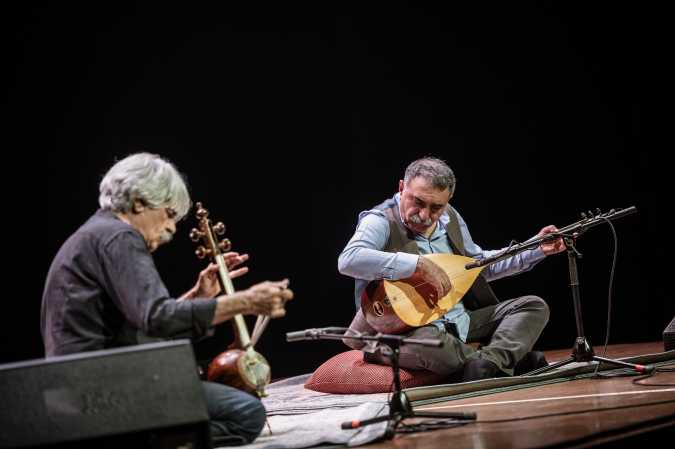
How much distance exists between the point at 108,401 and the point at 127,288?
1.26ft

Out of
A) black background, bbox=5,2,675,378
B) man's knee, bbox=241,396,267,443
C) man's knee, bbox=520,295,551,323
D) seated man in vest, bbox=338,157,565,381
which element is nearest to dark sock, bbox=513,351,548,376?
seated man in vest, bbox=338,157,565,381

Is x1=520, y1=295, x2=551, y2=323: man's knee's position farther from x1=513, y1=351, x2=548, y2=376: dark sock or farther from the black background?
the black background

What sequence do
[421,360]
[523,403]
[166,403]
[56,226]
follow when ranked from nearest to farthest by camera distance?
[166,403], [523,403], [421,360], [56,226]

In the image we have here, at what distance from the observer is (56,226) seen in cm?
413

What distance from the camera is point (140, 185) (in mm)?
2488

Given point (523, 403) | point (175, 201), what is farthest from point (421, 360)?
point (175, 201)

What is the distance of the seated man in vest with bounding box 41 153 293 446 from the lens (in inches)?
90.0

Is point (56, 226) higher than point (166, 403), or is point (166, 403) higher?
point (56, 226)

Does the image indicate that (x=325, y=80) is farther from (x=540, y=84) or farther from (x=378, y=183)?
(x=540, y=84)

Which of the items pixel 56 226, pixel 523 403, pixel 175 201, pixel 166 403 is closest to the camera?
pixel 166 403

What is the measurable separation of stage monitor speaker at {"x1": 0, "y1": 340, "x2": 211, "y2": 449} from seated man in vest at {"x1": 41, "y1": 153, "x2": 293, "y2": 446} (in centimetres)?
24

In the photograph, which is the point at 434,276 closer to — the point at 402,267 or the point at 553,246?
the point at 402,267

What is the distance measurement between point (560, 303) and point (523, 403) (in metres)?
2.52

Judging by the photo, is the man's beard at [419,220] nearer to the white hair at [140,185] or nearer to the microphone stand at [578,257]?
the microphone stand at [578,257]
